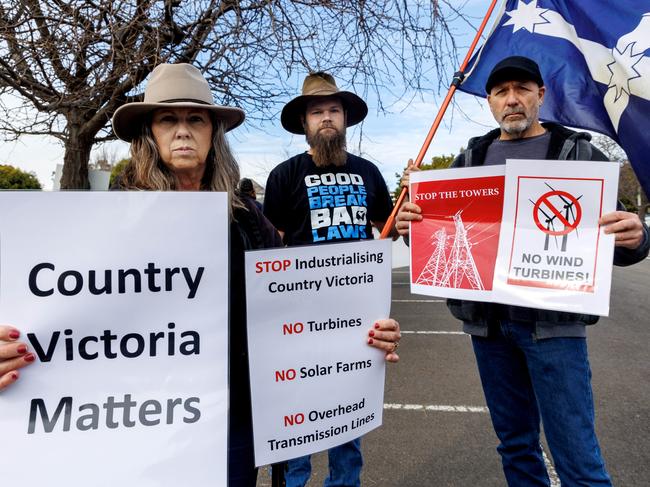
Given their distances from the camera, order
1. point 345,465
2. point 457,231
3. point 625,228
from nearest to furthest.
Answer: point 625,228
point 457,231
point 345,465

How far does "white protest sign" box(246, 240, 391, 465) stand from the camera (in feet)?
4.65

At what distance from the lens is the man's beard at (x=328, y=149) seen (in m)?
2.55

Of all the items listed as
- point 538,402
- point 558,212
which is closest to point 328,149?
point 558,212

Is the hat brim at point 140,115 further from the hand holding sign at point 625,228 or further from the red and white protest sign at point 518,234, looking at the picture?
the hand holding sign at point 625,228

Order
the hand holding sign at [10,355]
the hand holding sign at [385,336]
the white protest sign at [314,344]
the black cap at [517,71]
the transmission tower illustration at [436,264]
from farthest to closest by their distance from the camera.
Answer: the transmission tower illustration at [436,264] < the black cap at [517,71] < the hand holding sign at [385,336] < the white protest sign at [314,344] < the hand holding sign at [10,355]

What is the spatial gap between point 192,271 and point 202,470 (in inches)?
21.5

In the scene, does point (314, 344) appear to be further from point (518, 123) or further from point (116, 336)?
point (518, 123)

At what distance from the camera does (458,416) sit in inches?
144

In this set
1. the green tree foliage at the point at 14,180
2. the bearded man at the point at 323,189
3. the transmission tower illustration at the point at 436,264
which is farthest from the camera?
the green tree foliage at the point at 14,180

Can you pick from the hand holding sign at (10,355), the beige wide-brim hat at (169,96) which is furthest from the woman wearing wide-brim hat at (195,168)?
the hand holding sign at (10,355)

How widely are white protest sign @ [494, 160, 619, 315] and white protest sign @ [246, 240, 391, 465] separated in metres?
0.66

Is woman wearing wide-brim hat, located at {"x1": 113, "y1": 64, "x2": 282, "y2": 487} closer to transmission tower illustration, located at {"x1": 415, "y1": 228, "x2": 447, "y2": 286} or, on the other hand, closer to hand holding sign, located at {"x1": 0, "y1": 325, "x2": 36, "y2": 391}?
hand holding sign, located at {"x1": 0, "y1": 325, "x2": 36, "y2": 391}

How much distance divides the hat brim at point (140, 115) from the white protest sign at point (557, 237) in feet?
3.74

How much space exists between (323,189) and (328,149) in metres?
0.23
